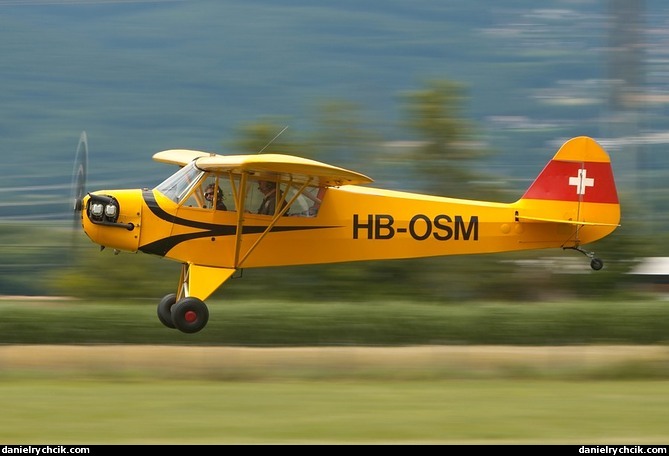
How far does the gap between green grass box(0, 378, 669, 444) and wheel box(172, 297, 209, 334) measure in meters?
0.82

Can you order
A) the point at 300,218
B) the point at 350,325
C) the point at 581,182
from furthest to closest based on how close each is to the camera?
the point at 350,325, the point at 581,182, the point at 300,218

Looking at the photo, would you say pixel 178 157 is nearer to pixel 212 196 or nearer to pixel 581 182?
pixel 212 196

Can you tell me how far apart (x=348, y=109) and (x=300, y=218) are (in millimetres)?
7640

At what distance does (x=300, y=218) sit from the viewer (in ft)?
43.8

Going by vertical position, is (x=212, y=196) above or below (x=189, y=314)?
above

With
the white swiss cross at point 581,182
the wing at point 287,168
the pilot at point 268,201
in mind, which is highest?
the white swiss cross at point 581,182

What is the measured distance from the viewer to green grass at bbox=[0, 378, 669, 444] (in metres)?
9.46

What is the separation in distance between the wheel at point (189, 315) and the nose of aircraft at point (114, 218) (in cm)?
100

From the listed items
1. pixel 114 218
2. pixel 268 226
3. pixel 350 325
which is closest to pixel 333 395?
pixel 268 226

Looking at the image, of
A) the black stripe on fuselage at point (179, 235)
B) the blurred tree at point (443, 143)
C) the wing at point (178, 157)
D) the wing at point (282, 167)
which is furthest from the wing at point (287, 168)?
the blurred tree at point (443, 143)

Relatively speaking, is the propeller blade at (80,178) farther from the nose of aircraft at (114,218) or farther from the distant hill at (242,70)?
the distant hill at (242,70)

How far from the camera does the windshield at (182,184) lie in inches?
515

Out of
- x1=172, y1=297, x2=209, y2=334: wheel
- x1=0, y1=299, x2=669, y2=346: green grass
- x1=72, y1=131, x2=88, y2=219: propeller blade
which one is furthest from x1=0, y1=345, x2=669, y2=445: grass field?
x1=72, y1=131, x2=88, y2=219: propeller blade

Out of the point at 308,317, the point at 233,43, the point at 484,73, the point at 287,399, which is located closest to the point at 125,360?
the point at 308,317
